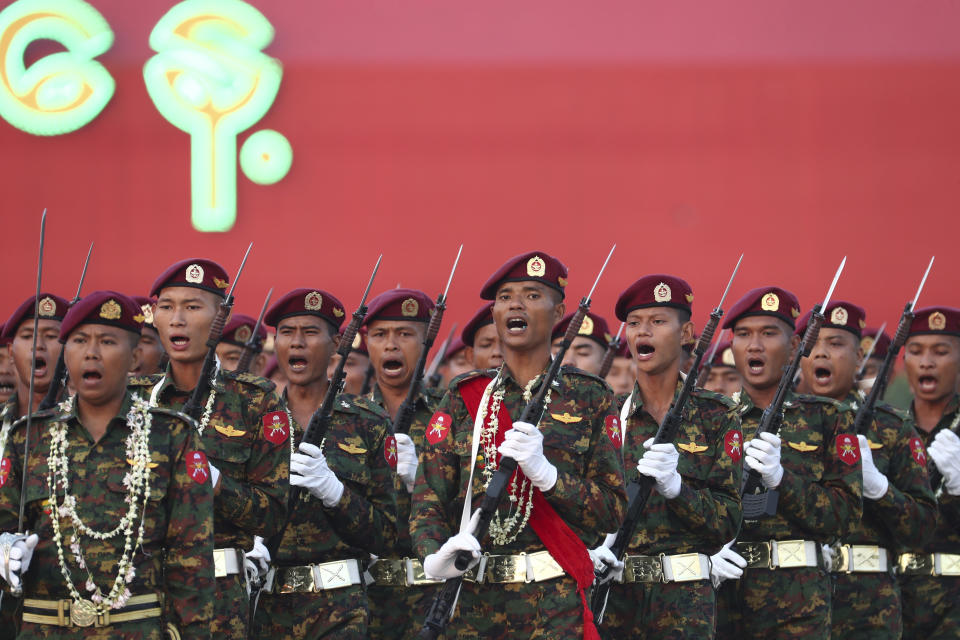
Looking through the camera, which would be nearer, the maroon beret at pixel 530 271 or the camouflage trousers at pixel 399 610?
the maroon beret at pixel 530 271

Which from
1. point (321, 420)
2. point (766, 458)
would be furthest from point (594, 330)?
point (321, 420)

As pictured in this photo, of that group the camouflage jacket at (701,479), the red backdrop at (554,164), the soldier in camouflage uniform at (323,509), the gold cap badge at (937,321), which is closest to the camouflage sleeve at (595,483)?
the camouflage jacket at (701,479)

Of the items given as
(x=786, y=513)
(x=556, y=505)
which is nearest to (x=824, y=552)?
(x=786, y=513)

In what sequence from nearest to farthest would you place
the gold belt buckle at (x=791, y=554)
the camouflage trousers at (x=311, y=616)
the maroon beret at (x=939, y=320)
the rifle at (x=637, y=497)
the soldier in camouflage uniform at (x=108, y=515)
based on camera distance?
the soldier in camouflage uniform at (x=108, y=515) → the rifle at (x=637, y=497) → the camouflage trousers at (x=311, y=616) → the gold belt buckle at (x=791, y=554) → the maroon beret at (x=939, y=320)

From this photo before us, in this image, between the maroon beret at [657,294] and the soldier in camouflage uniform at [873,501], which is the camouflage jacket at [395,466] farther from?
the soldier in camouflage uniform at [873,501]

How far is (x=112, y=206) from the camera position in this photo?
14.1m

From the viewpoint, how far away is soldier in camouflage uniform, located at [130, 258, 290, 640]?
18.5ft

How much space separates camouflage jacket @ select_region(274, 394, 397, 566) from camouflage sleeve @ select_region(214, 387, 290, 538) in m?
0.31

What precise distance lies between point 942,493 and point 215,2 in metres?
8.84

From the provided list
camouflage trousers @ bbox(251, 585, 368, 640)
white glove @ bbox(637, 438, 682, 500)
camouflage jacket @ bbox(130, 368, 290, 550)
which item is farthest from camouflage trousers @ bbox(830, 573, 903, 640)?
camouflage jacket @ bbox(130, 368, 290, 550)

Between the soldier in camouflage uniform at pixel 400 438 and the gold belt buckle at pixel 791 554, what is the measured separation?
1.73 meters

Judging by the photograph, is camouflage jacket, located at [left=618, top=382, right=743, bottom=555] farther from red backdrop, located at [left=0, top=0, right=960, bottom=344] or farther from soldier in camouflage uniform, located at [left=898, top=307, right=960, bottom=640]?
red backdrop, located at [left=0, top=0, right=960, bottom=344]

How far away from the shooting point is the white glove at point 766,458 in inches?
251

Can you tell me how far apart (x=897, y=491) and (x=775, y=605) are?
1.14 metres
